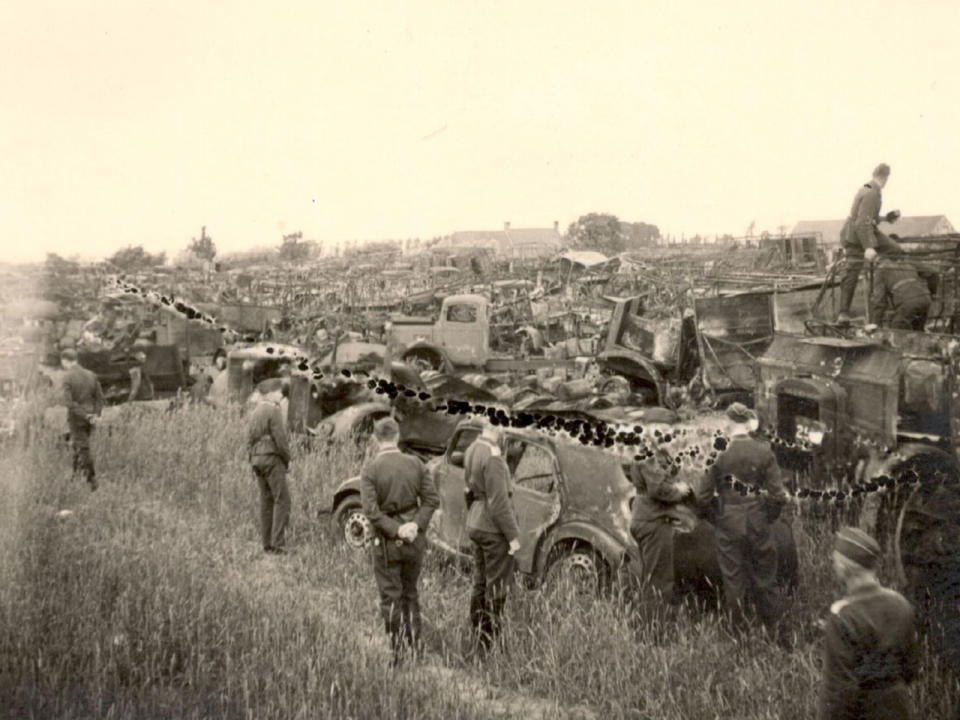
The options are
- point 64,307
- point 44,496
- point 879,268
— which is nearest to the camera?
point 879,268

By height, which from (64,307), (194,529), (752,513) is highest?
(64,307)

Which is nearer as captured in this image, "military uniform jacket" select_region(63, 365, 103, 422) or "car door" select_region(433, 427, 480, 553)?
"car door" select_region(433, 427, 480, 553)

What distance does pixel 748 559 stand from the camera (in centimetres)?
500

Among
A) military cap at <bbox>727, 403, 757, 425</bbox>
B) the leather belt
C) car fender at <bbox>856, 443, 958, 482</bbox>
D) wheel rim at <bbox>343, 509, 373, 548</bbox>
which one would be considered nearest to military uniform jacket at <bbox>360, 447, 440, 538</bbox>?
wheel rim at <bbox>343, 509, 373, 548</bbox>

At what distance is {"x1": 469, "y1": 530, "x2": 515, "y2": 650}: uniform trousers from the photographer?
16.2 feet

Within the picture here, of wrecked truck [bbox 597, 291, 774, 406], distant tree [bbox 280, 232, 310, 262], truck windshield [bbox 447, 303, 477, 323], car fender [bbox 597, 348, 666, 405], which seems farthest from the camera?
truck windshield [bbox 447, 303, 477, 323]

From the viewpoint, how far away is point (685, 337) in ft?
34.2

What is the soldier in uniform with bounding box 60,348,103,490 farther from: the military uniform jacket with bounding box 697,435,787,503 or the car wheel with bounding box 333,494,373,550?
the military uniform jacket with bounding box 697,435,787,503

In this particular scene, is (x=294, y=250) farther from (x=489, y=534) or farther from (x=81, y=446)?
(x=489, y=534)

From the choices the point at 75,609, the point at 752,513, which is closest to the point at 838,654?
the point at 752,513

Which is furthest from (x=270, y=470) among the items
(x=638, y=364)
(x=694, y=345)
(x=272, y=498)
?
(x=694, y=345)

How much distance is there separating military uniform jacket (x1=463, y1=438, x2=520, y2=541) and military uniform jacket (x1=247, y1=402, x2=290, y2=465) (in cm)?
261

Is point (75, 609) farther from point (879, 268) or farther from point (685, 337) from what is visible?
point (685, 337)

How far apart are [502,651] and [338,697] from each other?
992 mm
